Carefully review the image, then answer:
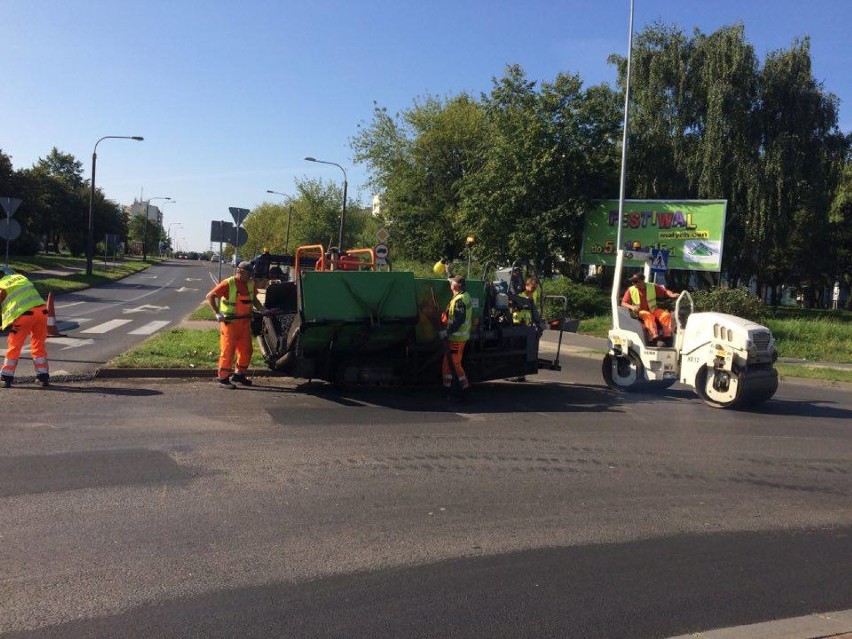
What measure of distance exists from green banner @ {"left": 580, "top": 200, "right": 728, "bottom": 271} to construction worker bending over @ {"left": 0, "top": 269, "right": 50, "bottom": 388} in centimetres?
1993

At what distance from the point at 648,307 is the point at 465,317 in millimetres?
2976

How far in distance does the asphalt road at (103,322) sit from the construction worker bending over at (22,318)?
0.51 m

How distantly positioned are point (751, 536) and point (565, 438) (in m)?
2.79

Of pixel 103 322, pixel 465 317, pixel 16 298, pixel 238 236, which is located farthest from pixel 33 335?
pixel 103 322

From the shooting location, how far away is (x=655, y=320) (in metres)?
10.9

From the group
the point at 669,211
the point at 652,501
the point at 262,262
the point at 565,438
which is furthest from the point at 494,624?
the point at 669,211

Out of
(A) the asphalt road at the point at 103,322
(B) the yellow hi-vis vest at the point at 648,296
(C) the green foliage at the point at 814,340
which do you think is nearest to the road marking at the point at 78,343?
(A) the asphalt road at the point at 103,322

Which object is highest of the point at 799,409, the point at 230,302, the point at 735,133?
the point at 735,133

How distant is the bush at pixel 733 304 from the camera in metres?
22.1

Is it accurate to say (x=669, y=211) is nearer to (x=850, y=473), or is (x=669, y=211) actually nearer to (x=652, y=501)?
(x=850, y=473)

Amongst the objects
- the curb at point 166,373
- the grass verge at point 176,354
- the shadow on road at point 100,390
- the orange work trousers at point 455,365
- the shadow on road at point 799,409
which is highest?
the orange work trousers at point 455,365

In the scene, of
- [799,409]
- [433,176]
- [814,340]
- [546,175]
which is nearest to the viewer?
[799,409]

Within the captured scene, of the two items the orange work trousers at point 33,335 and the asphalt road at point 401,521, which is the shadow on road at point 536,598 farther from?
the orange work trousers at point 33,335

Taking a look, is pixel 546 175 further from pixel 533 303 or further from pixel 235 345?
pixel 235 345
